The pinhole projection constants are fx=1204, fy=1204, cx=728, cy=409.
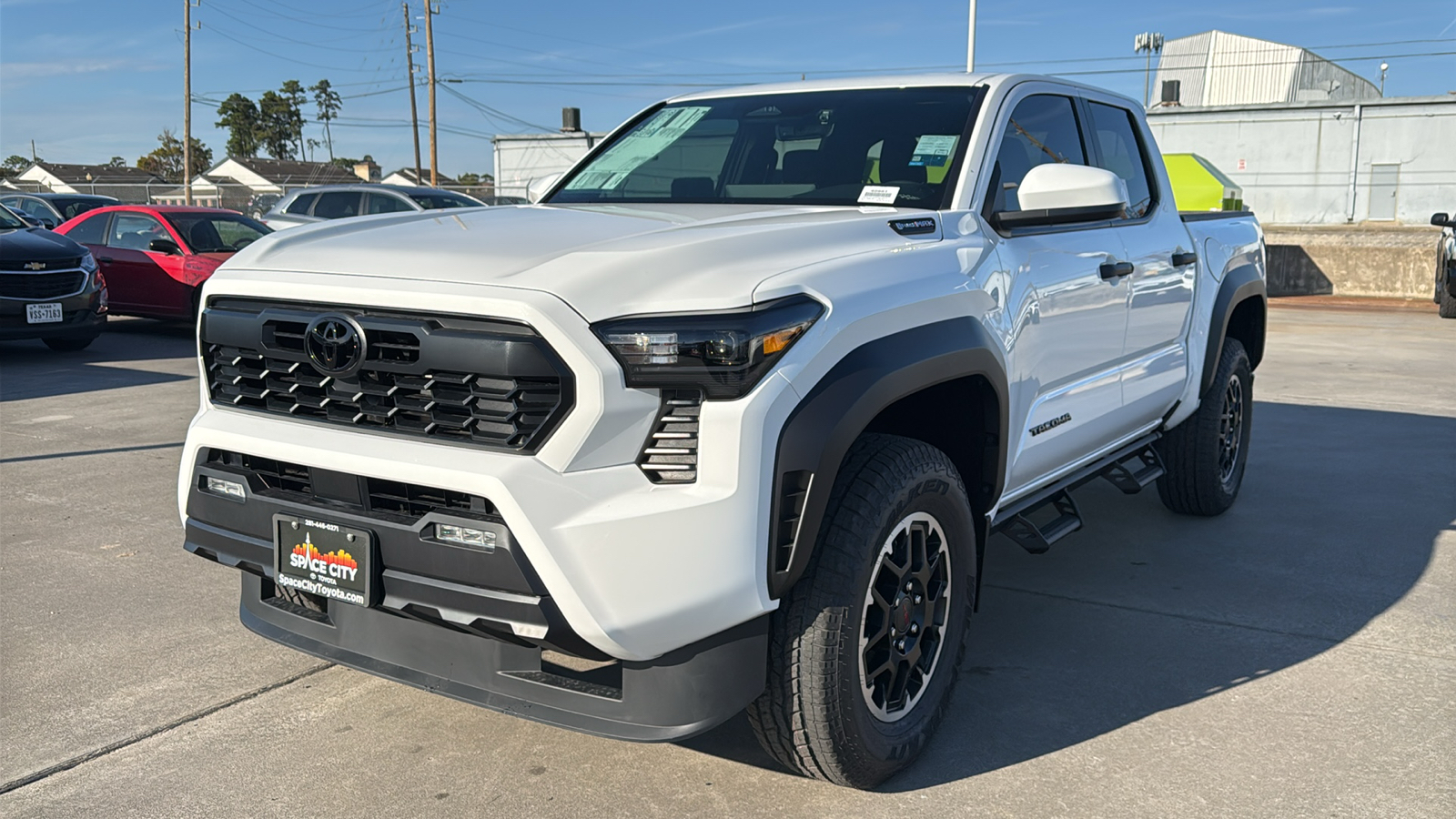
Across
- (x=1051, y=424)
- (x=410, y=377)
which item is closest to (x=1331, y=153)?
(x=1051, y=424)

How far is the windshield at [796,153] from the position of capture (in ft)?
12.4

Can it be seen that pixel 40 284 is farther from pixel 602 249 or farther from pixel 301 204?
pixel 602 249

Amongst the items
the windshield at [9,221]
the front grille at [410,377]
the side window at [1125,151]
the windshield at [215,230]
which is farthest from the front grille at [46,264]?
the side window at [1125,151]

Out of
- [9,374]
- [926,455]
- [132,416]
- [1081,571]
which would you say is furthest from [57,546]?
[9,374]

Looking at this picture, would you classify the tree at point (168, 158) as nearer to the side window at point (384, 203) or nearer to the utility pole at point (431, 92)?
the utility pole at point (431, 92)

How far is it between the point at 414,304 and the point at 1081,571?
3.33 m

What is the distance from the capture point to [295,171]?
8356 centimetres

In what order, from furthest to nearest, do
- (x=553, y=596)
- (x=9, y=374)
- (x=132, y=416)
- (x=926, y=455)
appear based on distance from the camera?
(x=9, y=374) → (x=132, y=416) → (x=926, y=455) → (x=553, y=596)

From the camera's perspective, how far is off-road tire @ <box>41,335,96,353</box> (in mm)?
11886

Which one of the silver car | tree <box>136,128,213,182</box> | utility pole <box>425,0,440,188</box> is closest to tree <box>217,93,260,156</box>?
tree <box>136,128,213,182</box>

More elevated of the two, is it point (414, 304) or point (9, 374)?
point (414, 304)

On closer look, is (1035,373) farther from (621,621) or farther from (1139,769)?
(621,621)

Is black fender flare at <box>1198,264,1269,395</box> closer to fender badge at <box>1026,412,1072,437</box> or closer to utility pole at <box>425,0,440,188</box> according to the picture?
fender badge at <box>1026,412,1072,437</box>

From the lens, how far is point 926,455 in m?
3.07
